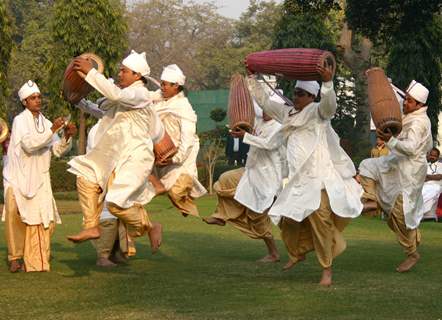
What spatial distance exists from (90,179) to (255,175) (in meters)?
3.19

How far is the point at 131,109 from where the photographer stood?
1118cm

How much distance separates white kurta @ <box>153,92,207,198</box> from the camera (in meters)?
12.6

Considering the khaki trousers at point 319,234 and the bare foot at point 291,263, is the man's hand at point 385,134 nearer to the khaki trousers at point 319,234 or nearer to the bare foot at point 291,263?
the khaki trousers at point 319,234

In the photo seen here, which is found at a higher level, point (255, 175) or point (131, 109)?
point (131, 109)

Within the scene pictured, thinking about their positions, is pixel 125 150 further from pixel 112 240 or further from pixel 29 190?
pixel 112 240

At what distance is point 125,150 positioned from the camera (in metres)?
11.1

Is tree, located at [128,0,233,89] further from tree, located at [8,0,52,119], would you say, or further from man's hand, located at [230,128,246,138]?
man's hand, located at [230,128,246,138]

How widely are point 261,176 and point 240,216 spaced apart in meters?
0.53

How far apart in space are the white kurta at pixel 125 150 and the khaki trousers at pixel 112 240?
145 cm

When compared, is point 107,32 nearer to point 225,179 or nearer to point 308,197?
point 225,179

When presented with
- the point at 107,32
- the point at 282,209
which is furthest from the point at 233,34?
the point at 282,209

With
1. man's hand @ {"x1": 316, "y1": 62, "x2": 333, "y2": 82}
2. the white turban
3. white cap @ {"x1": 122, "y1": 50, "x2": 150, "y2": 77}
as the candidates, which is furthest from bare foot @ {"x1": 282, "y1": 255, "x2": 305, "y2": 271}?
white cap @ {"x1": 122, "y1": 50, "x2": 150, "y2": 77}

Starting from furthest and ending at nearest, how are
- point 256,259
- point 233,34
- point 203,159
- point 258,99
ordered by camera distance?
point 233,34 → point 203,159 → point 256,259 → point 258,99

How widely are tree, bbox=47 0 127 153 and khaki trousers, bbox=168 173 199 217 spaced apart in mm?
22193
